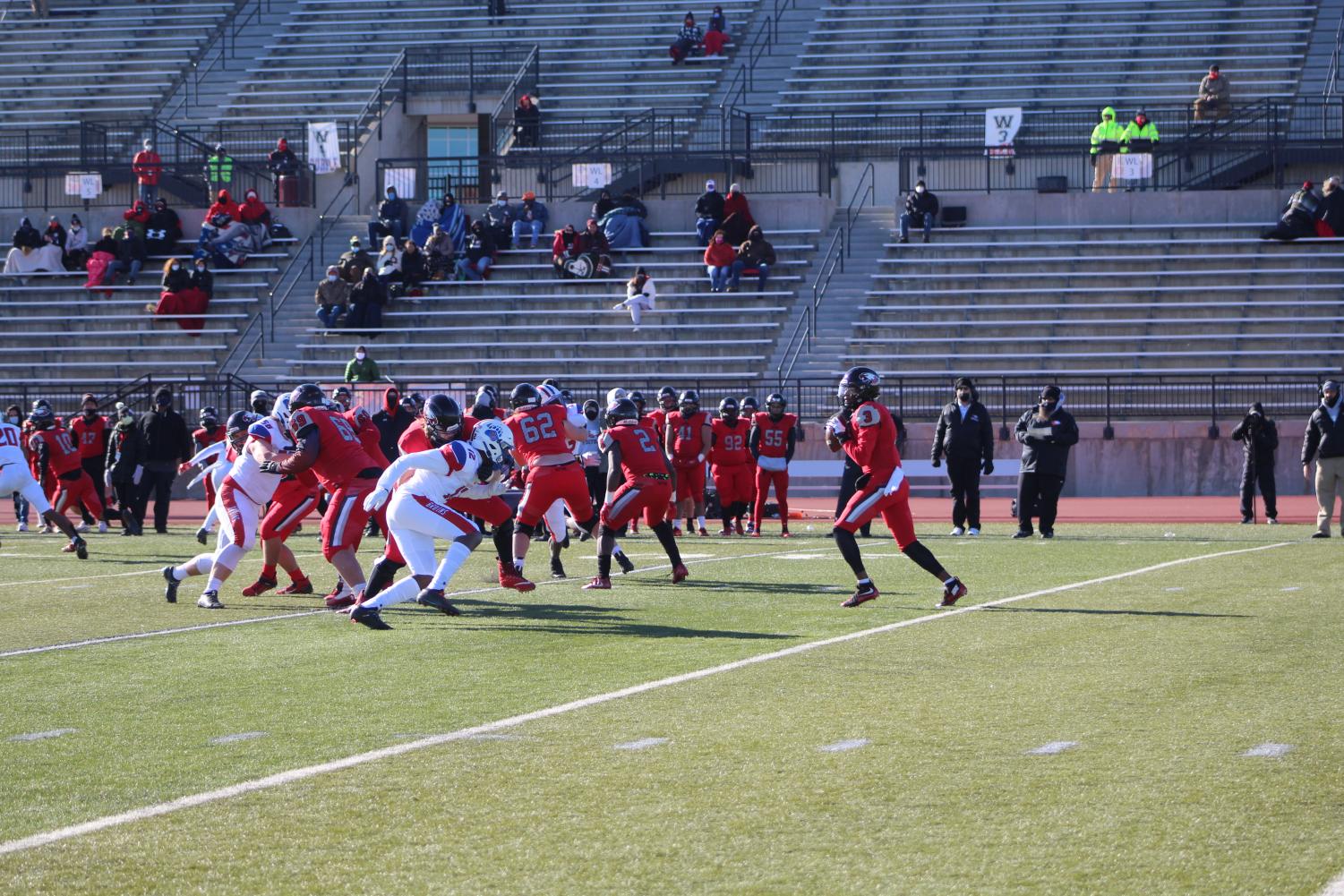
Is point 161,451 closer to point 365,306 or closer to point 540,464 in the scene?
point 365,306

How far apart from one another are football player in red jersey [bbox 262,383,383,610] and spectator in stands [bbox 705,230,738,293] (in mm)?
19359

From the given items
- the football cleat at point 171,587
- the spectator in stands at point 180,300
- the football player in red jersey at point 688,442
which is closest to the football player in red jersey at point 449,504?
the football cleat at point 171,587

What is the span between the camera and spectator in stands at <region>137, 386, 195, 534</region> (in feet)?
74.6

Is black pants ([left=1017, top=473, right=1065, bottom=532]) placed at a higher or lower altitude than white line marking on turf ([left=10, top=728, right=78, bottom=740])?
higher

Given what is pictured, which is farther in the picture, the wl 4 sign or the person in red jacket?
the person in red jacket

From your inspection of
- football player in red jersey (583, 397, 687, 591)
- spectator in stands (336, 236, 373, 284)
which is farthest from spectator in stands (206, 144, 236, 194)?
football player in red jersey (583, 397, 687, 591)

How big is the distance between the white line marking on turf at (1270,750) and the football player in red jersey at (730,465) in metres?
14.9

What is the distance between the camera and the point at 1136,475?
2755 cm

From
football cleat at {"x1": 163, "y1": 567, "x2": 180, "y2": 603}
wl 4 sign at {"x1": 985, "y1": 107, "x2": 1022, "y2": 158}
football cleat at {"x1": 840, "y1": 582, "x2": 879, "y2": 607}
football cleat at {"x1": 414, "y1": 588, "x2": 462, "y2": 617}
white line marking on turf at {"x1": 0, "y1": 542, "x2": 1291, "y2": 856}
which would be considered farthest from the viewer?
wl 4 sign at {"x1": 985, "y1": 107, "x2": 1022, "y2": 158}

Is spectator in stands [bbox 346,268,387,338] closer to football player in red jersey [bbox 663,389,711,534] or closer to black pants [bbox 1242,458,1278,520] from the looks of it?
football player in red jersey [bbox 663,389,711,534]

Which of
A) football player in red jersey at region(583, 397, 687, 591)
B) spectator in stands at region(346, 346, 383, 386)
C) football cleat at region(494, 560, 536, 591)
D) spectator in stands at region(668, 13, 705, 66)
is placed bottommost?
football cleat at region(494, 560, 536, 591)

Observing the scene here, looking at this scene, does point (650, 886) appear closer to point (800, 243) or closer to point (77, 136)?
point (800, 243)

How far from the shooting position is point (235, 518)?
528 inches

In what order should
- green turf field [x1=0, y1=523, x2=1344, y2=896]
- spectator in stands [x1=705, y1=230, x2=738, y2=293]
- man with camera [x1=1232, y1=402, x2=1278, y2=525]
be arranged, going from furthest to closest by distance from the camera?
1. spectator in stands [x1=705, y1=230, x2=738, y2=293]
2. man with camera [x1=1232, y1=402, x2=1278, y2=525]
3. green turf field [x1=0, y1=523, x2=1344, y2=896]
